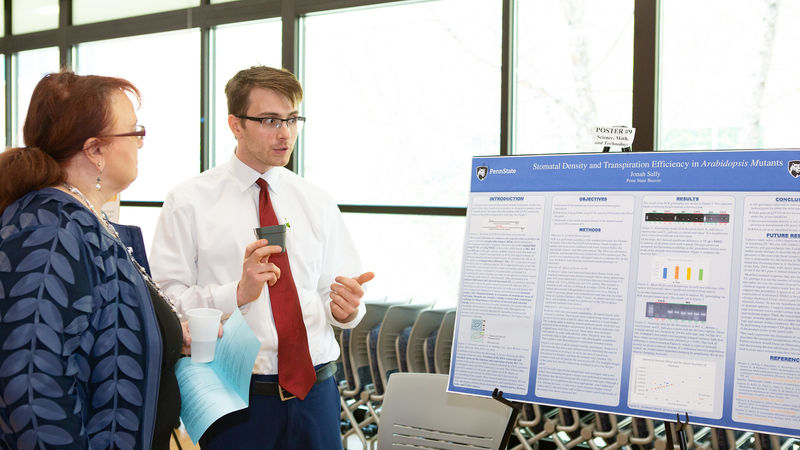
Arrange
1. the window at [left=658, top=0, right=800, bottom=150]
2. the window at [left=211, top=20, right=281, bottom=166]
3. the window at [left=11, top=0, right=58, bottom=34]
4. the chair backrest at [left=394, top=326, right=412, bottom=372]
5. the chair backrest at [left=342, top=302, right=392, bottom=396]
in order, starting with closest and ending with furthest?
the window at [left=658, top=0, right=800, bottom=150], the chair backrest at [left=394, top=326, right=412, bottom=372], the chair backrest at [left=342, top=302, right=392, bottom=396], the window at [left=211, top=20, right=281, bottom=166], the window at [left=11, top=0, right=58, bottom=34]

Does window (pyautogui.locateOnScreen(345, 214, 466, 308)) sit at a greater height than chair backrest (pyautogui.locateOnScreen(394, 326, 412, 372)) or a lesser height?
greater

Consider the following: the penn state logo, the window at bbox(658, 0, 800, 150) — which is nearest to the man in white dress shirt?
the penn state logo

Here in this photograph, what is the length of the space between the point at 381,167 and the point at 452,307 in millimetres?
1071

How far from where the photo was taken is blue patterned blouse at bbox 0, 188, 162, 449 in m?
1.30

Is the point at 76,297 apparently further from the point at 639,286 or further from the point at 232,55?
the point at 232,55

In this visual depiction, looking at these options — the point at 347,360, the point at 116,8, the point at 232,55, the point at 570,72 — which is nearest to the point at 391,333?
the point at 347,360

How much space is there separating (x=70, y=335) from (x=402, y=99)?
284 cm

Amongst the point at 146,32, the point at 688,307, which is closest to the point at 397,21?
the point at 146,32

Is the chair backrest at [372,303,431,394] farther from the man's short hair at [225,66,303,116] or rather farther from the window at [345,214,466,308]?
the man's short hair at [225,66,303,116]

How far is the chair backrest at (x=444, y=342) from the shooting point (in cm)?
313

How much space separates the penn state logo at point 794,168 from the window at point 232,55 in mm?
3251

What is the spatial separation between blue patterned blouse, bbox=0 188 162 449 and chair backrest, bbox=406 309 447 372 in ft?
5.91

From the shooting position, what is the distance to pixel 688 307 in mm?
1801

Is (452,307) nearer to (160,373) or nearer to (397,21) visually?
(397,21)
